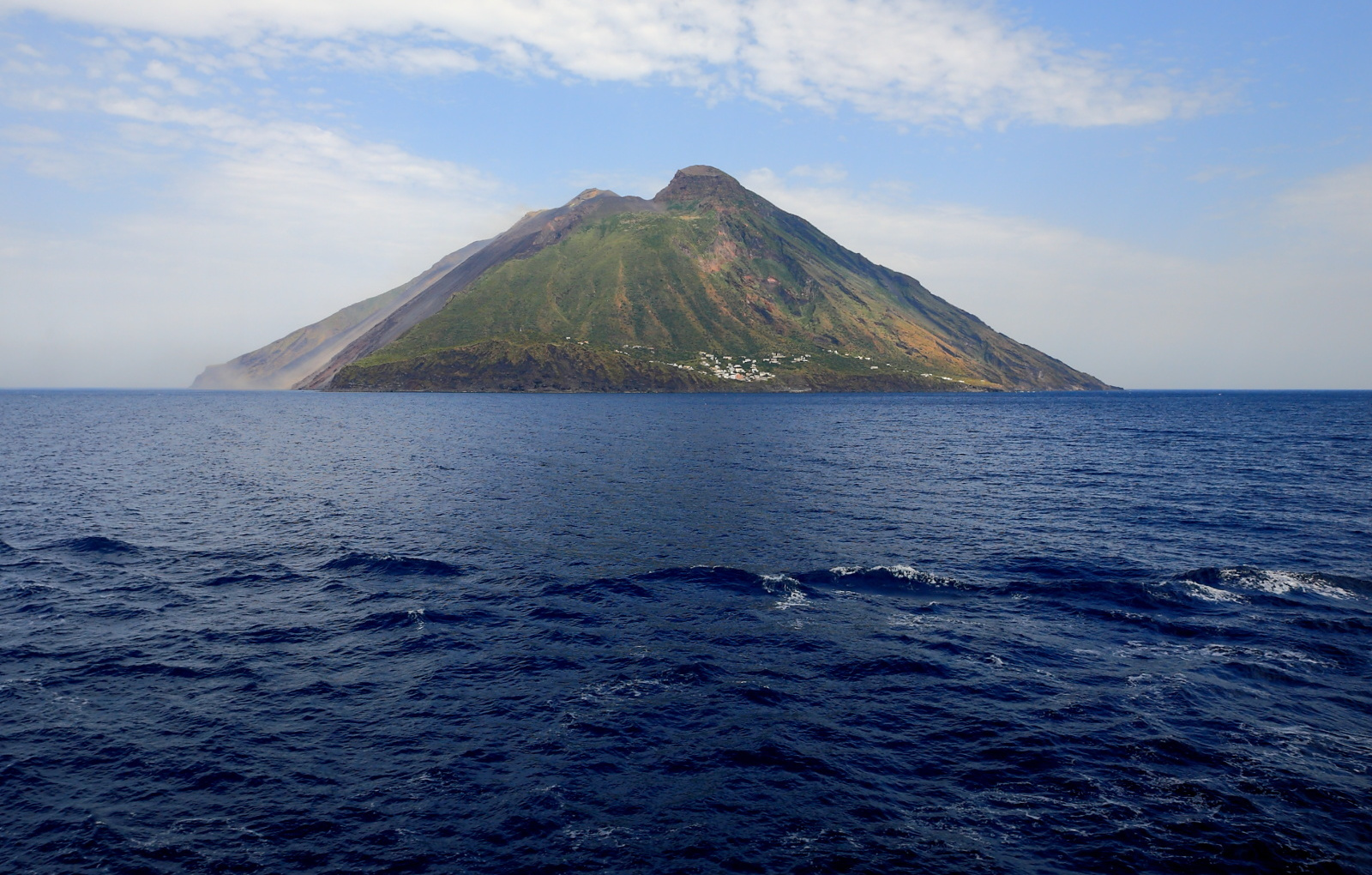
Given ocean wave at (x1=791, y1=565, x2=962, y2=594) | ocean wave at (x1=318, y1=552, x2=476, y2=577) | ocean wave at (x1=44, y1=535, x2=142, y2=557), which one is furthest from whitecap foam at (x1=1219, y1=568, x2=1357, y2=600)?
ocean wave at (x1=44, y1=535, x2=142, y2=557)

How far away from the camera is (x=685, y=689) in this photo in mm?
37719

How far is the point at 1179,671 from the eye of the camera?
3903cm

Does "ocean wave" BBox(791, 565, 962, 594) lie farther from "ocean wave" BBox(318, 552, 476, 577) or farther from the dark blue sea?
"ocean wave" BBox(318, 552, 476, 577)

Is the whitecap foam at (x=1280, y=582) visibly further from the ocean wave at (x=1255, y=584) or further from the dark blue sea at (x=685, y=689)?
the dark blue sea at (x=685, y=689)

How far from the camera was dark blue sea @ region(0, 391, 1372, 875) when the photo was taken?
85.1 feet

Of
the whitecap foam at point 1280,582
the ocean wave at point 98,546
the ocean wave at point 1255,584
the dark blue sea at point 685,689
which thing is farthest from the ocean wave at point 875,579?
the ocean wave at point 98,546

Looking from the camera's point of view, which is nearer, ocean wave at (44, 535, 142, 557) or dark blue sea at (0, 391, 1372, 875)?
dark blue sea at (0, 391, 1372, 875)

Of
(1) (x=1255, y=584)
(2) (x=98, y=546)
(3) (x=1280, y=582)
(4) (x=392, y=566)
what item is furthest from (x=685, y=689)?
(2) (x=98, y=546)

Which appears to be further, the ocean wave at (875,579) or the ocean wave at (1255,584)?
the ocean wave at (875,579)

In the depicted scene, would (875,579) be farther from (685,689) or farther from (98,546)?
(98,546)

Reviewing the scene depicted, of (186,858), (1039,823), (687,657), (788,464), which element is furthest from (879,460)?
(186,858)

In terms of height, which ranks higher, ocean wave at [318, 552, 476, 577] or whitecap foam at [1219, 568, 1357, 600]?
whitecap foam at [1219, 568, 1357, 600]

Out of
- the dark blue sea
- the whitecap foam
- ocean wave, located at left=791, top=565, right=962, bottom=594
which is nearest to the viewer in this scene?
the dark blue sea

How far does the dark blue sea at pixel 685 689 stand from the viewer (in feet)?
85.1
